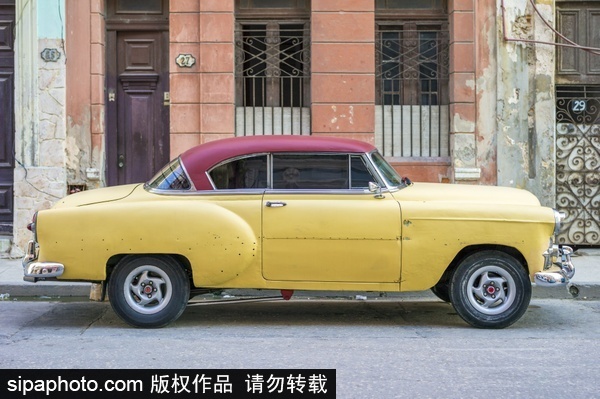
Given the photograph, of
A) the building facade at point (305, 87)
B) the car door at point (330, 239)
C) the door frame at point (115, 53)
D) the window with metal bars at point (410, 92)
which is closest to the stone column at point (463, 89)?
the building facade at point (305, 87)

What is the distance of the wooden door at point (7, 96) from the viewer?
13297mm

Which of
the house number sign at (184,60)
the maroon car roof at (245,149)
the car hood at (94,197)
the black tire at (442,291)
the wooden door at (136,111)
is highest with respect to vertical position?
the house number sign at (184,60)

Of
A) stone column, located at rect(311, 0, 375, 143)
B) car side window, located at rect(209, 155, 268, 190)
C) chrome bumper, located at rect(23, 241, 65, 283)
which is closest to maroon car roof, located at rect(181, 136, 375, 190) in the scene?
car side window, located at rect(209, 155, 268, 190)

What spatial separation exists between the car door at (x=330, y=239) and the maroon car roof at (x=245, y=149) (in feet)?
1.49

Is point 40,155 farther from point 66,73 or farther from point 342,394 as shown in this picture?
point 342,394

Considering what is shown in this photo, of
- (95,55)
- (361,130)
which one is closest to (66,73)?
(95,55)

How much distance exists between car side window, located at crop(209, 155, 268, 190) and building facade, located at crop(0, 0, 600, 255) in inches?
192

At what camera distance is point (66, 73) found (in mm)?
13273

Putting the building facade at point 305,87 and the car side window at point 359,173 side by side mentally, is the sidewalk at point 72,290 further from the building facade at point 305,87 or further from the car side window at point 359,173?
the building facade at point 305,87

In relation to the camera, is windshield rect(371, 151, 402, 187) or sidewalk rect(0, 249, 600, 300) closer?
windshield rect(371, 151, 402, 187)

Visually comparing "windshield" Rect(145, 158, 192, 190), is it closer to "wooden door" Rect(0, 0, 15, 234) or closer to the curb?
the curb

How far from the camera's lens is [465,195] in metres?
8.59

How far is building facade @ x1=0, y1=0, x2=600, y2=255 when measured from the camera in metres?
13.1

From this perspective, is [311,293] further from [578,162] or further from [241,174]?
[578,162]
